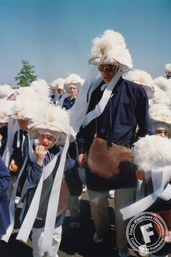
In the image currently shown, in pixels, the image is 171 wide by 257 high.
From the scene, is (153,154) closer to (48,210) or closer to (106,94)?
(106,94)

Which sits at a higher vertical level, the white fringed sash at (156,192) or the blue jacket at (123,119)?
the blue jacket at (123,119)

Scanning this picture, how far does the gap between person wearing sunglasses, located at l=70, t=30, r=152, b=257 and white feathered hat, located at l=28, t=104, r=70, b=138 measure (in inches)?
15.9

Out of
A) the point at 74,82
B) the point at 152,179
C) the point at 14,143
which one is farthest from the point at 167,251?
the point at 74,82

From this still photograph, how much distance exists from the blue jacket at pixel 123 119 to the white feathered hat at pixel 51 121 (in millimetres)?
484

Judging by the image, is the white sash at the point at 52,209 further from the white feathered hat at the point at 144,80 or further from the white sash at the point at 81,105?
the white feathered hat at the point at 144,80

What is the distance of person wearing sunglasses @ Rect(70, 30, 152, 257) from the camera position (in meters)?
3.44

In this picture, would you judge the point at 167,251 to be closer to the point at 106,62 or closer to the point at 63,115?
the point at 63,115

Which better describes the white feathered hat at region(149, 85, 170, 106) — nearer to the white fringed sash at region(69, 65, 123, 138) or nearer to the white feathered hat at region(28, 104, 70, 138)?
the white fringed sash at region(69, 65, 123, 138)

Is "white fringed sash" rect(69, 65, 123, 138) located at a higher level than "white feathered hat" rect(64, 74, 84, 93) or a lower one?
lower

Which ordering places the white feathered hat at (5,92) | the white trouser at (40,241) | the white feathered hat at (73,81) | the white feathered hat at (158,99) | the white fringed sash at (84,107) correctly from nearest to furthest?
the white trouser at (40,241) < the white fringed sash at (84,107) < the white feathered hat at (158,99) < the white feathered hat at (5,92) < the white feathered hat at (73,81)

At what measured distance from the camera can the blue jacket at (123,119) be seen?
11.5ft

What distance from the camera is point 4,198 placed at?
3.19m

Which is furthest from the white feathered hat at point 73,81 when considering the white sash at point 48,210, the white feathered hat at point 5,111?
the white sash at point 48,210

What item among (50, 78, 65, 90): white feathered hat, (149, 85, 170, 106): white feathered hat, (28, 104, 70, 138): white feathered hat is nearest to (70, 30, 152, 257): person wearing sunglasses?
(28, 104, 70, 138): white feathered hat
